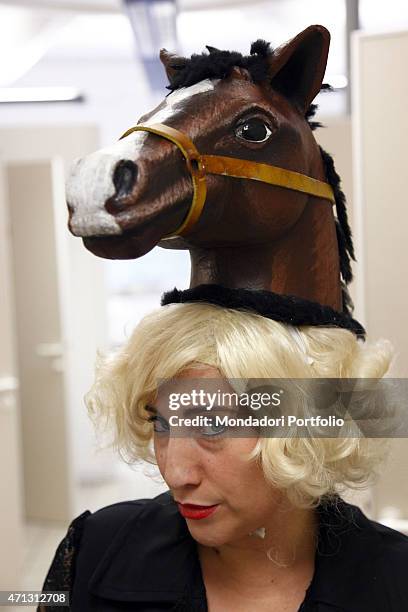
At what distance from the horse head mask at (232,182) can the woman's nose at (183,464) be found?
0.64ft

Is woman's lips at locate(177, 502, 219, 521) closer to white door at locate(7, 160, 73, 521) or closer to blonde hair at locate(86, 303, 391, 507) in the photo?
blonde hair at locate(86, 303, 391, 507)

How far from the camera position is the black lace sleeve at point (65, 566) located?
96cm

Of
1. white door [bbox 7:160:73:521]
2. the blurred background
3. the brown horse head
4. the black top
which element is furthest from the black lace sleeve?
white door [bbox 7:160:73:521]

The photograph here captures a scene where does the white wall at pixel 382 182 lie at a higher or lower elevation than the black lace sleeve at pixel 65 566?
higher

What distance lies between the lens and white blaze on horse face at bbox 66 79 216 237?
2.03 feet

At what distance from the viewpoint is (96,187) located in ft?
2.03

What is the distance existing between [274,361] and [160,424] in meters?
0.17

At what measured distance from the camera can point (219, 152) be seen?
2.35 ft

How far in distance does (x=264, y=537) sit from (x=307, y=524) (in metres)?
0.07

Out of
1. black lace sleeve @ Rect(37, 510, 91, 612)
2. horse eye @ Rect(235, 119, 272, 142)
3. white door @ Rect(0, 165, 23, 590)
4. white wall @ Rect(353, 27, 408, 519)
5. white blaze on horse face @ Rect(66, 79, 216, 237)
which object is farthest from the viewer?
white door @ Rect(0, 165, 23, 590)

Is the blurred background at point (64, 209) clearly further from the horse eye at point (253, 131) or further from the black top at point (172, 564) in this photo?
the horse eye at point (253, 131)

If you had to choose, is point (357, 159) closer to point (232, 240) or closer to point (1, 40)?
point (232, 240)

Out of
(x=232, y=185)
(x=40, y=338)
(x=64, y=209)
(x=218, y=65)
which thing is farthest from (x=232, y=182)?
(x=40, y=338)

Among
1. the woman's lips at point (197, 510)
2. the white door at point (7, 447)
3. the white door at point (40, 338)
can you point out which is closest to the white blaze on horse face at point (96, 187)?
the woman's lips at point (197, 510)
